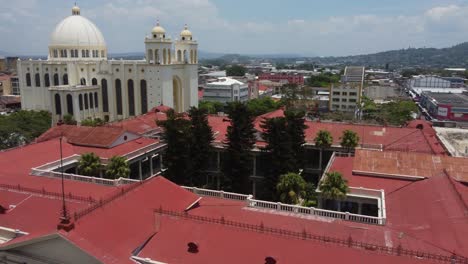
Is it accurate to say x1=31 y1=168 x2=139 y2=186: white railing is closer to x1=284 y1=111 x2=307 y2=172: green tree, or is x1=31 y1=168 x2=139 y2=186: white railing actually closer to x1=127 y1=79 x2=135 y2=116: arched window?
x1=284 y1=111 x2=307 y2=172: green tree

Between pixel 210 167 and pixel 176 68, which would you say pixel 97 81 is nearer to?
pixel 176 68

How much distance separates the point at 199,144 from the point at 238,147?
3937mm

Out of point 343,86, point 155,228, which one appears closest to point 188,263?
point 155,228

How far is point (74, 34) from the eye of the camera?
271ft

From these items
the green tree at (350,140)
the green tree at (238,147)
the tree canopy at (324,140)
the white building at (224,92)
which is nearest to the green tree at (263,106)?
the white building at (224,92)

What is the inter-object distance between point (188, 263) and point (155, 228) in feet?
10.3

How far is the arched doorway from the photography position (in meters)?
→ 82.4

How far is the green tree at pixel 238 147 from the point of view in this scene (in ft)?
128

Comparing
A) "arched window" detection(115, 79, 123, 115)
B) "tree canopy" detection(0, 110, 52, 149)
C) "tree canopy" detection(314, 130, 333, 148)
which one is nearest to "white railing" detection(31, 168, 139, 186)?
"tree canopy" detection(314, 130, 333, 148)

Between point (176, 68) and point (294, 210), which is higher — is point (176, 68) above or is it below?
above

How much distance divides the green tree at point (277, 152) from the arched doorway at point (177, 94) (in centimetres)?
4750

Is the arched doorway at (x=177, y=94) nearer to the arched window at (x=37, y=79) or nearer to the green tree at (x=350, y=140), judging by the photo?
the arched window at (x=37, y=79)

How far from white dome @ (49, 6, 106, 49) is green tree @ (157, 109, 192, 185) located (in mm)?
54750

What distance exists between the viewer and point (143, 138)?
46.0m
